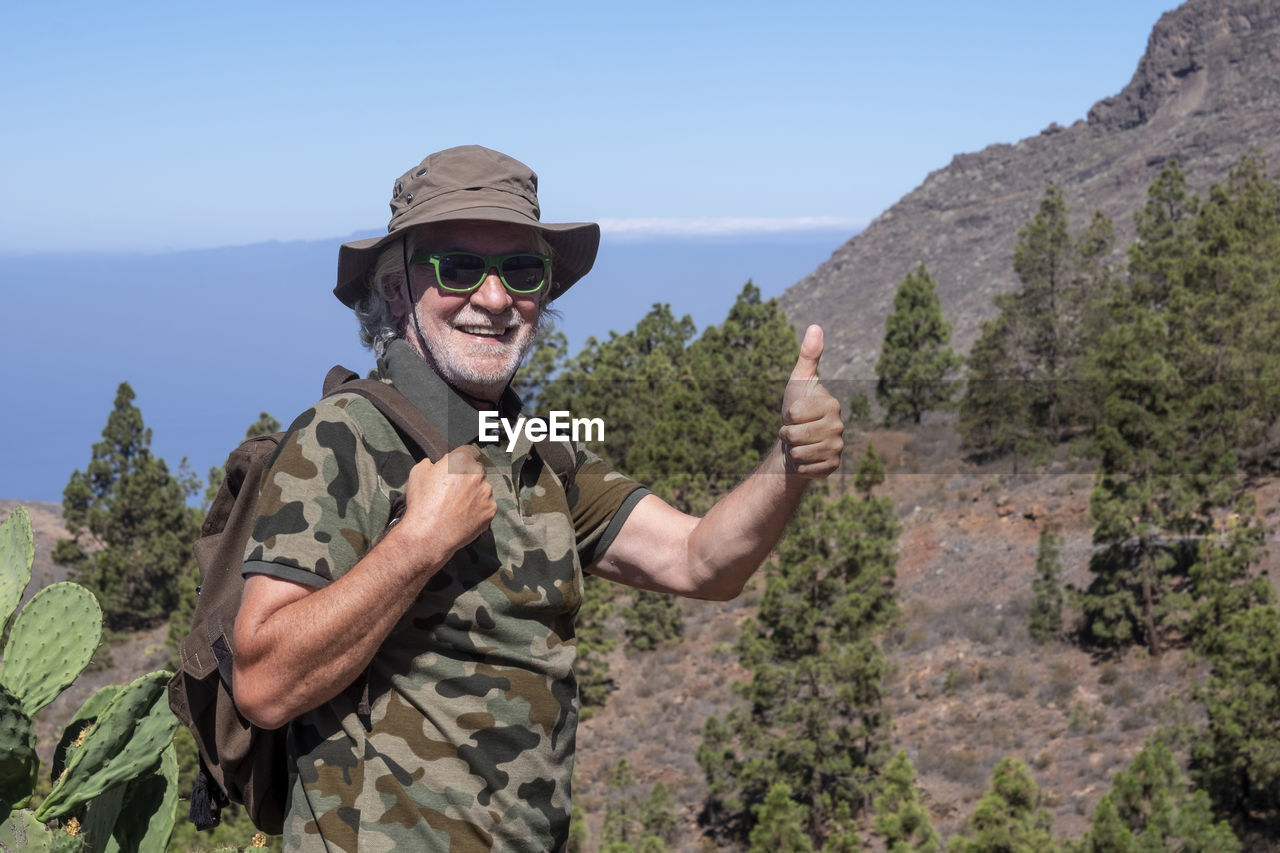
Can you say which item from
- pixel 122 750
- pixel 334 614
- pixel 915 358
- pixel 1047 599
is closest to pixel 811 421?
pixel 334 614

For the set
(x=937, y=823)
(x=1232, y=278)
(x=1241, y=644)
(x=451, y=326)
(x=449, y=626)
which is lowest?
(x=937, y=823)

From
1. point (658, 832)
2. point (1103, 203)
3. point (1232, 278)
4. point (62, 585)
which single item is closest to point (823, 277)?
point (1103, 203)

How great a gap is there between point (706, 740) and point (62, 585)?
1650 centimetres

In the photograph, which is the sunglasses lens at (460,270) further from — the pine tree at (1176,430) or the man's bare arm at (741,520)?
the pine tree at (1176,430)

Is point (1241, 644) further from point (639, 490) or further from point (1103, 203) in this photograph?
point (1103, 203)

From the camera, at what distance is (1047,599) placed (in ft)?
77.2

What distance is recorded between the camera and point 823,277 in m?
115

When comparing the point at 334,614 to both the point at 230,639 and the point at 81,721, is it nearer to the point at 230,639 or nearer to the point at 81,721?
the point at 230,639

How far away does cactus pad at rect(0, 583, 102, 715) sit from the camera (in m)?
3.11

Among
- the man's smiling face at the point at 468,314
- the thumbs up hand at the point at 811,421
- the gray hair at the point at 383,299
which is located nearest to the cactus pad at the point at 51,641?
the gray hair at the point at 383,299

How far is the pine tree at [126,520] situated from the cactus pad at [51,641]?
95.2ft

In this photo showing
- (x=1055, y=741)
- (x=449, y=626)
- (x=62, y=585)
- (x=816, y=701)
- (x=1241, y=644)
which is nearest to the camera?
(x=449, y=626)

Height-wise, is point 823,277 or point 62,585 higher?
point 823,277

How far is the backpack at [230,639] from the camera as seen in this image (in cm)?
213
